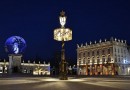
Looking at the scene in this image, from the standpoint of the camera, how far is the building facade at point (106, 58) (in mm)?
100625

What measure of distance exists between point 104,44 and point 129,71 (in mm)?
14145

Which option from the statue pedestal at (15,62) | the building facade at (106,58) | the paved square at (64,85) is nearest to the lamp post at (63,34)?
the paved square at (64,85)

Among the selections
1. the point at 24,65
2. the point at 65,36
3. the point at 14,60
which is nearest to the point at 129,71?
the point at 24,65

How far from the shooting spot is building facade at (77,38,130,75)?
3962 inches

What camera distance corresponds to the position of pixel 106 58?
103 m

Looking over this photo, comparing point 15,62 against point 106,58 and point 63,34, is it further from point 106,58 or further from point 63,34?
point 106,58

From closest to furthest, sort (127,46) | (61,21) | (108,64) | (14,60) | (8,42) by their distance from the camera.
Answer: (61,21) < (8,42) < (14,60) < (108,64) < (127,46)

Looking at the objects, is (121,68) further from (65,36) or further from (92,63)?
(65,36)

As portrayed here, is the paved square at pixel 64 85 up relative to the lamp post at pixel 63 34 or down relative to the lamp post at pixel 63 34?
down

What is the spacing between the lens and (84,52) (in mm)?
114750

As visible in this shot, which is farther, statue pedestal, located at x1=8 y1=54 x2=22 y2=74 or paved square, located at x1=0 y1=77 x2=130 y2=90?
statue pedestal, located at x1=8 y1=54 x2=22 y2=74

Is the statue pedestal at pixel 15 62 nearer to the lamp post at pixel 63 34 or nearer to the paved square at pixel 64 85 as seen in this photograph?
the lamp post at pixel 63 34

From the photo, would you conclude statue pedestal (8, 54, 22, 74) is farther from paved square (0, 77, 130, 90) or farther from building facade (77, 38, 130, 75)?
building facade (77, 38, 130, 75)

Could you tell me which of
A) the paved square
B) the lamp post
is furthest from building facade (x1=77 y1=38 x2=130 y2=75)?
the paved square
